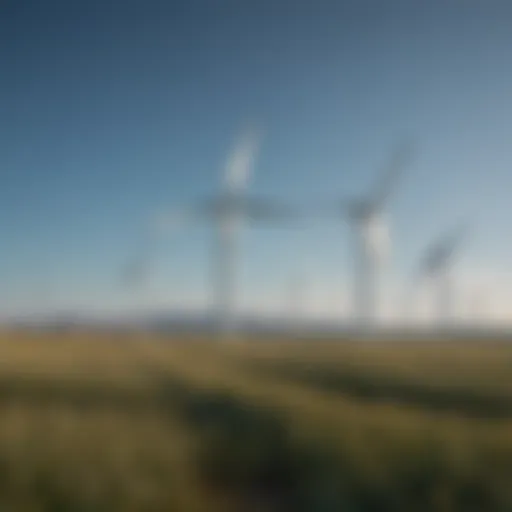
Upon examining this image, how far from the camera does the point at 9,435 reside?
11.9m

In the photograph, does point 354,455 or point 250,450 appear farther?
point 250,450

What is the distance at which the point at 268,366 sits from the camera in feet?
114

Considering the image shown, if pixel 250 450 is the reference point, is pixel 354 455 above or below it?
above

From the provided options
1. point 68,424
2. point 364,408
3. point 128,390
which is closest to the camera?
point 68,424

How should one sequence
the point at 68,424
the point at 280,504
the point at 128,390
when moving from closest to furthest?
the point at 280,504 < the point at 68,424 < the point at 128,390

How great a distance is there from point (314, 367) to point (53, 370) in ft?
38.8

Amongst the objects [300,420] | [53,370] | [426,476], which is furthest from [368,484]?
[53,370]

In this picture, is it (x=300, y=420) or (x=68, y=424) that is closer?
(x=68, y=424)

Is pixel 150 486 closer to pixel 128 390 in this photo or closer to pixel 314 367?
pixel 128 390

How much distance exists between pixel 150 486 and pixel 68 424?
13.3ft

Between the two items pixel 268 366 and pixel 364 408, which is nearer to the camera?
pixel 364 408

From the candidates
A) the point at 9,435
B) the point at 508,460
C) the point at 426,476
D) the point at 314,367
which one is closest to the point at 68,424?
the point at 9,435

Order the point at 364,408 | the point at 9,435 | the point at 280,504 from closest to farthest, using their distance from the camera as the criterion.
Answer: the point at 280,504
the point at 9,435
the point at 364,408

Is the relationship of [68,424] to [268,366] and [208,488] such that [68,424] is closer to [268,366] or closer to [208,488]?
[208,488]
